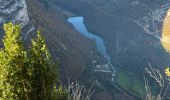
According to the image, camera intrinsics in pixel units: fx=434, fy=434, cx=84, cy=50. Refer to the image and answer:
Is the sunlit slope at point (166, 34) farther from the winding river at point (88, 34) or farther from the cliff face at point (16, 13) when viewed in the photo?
the cliff face at point (16, 13)

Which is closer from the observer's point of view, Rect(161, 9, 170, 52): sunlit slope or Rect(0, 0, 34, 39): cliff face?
Rect(0, 0, 34, 39): cliff face

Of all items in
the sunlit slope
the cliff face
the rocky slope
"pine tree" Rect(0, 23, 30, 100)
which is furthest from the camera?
the sunlit slope

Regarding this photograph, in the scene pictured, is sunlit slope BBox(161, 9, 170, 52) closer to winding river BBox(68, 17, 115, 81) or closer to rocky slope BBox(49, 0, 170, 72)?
rocky slope BBox(49, 0, 170, 72)

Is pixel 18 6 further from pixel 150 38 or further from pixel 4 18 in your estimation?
pixel 150 38

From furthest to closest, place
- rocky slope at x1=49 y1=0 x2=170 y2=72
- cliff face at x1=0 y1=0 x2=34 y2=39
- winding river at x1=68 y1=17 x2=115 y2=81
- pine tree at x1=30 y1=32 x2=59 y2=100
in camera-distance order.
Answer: winding river at x1=68 y1=17 x2=115 y2=81 → rocky slope at x1=49 y1=0 x2=170 y2=72 → cliff face at x1=0 y1=0 x2=34 y2=39 → pine tree at x1=30 y1=32 x2=59 y2=100

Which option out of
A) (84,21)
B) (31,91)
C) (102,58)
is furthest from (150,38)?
(31,91)

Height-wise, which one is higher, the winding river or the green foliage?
the green foliage

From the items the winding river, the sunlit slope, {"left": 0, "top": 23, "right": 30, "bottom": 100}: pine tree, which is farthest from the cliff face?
{"left": 0, "top": 23, "right": 30, "bottom": 100}: pine tree
